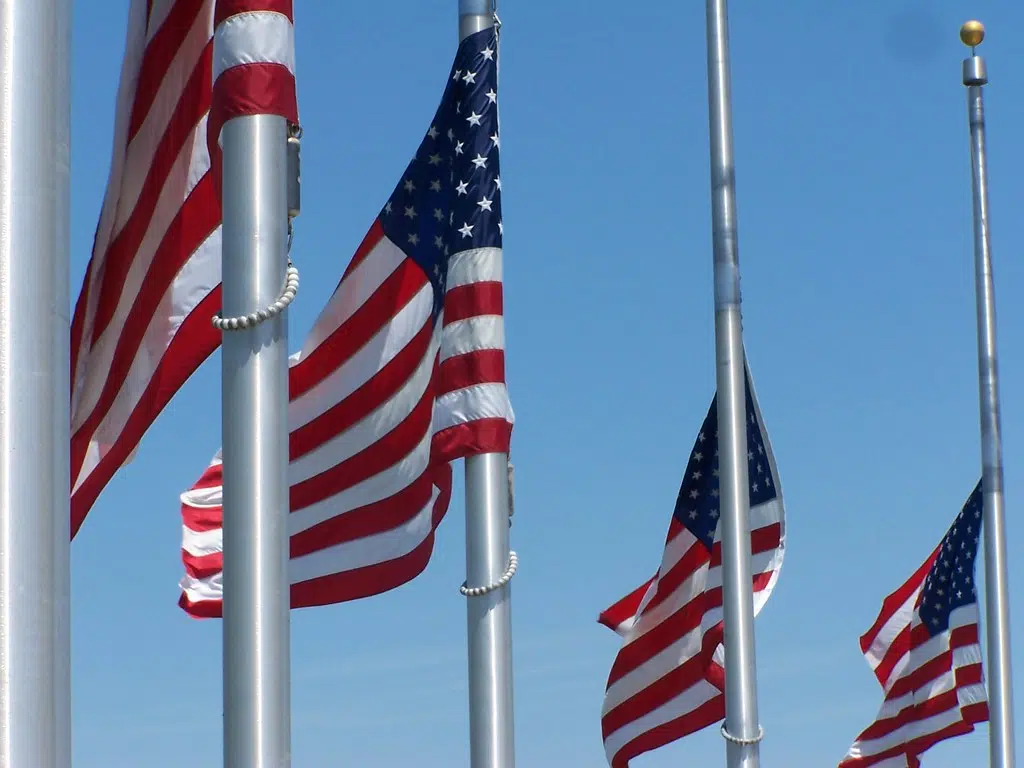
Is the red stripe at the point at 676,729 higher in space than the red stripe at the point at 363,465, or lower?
lower

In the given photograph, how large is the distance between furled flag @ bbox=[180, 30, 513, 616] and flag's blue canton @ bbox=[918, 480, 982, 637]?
13.5 m

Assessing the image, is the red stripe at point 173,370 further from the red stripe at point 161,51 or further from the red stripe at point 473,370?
the red stripe at point 473,370

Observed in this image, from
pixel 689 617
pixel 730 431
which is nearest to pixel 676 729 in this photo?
pixel 689 617

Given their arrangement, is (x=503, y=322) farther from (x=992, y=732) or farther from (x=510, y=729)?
(x=992, y=732)

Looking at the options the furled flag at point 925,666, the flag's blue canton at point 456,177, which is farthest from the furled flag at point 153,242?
the furled flag at point 925,666

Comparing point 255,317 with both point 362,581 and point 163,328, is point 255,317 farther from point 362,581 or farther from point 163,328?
point 362,581

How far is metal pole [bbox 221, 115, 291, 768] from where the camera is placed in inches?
302

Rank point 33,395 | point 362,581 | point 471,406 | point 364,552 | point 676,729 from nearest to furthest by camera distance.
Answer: point 33,395 → point 471,406 → point 364,552 → point 362,581 → point 676,729

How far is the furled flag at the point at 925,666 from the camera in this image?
23.8m

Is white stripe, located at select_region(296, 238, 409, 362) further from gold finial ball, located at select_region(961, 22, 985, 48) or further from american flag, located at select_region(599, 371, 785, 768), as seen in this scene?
gold finial ball, located at select_region(961, 22, 985, 48)

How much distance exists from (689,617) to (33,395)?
13575mm

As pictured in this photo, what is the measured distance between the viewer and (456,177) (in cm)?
1166

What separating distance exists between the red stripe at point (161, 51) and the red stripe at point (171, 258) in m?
0.48

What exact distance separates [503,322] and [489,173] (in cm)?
91
